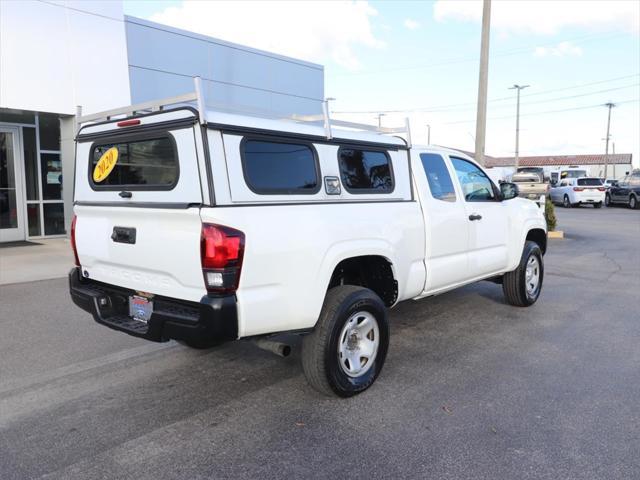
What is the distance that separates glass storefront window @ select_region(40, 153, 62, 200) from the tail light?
11.4 metres

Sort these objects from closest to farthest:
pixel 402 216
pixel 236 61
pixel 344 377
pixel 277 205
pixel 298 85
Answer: pixel 277 205
pixel 344 377
pixel 402 216
pixel 236 61
pixel 298 85

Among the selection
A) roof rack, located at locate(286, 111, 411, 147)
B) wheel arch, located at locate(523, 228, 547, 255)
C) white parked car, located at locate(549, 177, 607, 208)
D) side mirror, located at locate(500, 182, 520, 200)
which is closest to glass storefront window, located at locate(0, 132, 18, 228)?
roof rack, located at locate(286, 111, 411, 147)

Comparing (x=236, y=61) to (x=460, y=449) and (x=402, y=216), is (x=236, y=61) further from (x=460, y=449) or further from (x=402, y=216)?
(x=460, y=449)

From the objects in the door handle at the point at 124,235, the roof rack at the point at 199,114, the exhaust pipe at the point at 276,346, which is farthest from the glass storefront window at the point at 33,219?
the exhaust pipe at the point at 276,346

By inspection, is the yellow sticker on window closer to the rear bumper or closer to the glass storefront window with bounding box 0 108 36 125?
the rear bumper

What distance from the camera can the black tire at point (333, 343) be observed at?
3.77 m

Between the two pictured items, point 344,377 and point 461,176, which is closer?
point 344,377

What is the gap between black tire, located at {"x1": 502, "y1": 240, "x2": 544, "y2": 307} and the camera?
21.1 feet

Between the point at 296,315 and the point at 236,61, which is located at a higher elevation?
the point at 236,61

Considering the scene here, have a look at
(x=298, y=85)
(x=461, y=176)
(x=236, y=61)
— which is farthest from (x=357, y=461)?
(x=298, y=85)

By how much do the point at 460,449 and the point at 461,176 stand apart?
3059 millimetres

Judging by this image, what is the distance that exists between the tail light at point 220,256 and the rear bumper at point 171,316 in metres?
0.10

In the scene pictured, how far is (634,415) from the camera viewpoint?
369cm

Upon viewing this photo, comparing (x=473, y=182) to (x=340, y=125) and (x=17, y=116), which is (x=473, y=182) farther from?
(x=17, y=116)
